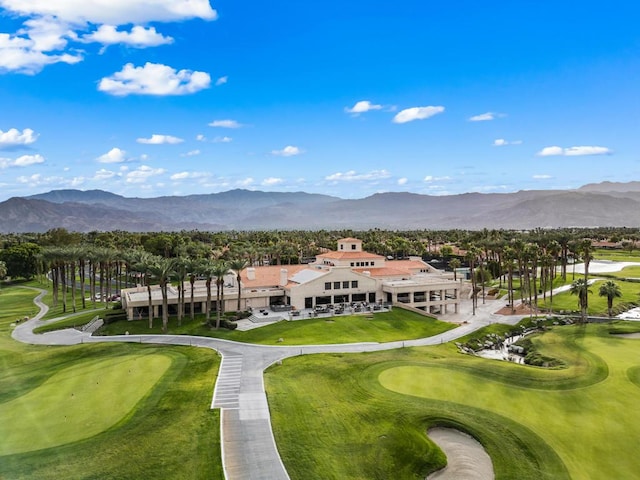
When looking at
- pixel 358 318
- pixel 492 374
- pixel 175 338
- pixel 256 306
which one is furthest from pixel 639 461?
pixel 256 306

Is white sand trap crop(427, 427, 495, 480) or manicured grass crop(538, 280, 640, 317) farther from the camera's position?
manicured grass crop(538, 280, 640, 317)

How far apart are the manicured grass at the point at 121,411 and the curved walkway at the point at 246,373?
3.30 feet

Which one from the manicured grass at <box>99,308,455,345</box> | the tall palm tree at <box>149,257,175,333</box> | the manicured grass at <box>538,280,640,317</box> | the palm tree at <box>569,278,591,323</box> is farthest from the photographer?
the manicured grass at <box>538,280,640,317</box>

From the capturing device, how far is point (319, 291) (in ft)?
273

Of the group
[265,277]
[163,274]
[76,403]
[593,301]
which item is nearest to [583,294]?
[593,301]

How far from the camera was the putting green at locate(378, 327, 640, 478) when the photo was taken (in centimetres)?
3378

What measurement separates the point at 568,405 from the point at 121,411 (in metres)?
37.0

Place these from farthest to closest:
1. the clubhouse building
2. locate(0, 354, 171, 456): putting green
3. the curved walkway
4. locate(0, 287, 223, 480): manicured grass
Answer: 1. the clubhouse building
2. locate(0, 354, 171, 456): putting green
3. the curved walkway
4. locate(0, 287, 223, 480): manicured grass

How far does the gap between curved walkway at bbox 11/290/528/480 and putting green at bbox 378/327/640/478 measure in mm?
12333

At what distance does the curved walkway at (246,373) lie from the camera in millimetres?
31266

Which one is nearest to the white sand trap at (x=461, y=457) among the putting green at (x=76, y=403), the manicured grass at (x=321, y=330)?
the putting green at (x=76, y=403)

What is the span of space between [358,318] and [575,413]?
38.9 m

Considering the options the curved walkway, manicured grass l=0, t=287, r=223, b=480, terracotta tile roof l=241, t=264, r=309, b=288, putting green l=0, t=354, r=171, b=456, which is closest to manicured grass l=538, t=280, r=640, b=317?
the curved walkway

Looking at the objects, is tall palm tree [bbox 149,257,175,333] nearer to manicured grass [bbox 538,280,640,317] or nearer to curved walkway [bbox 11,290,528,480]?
curved walkway [bbox 11,290,528,480]
